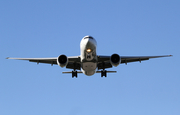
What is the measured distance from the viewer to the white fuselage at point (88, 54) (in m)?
25.0

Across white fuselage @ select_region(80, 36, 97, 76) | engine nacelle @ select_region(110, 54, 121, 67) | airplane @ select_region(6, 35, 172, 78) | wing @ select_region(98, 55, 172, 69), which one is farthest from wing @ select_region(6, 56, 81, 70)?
engine nacelle @ select_region(110, 54, 121, 67)

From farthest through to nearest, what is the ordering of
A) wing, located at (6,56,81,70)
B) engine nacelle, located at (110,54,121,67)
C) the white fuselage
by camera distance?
wing, located at (6,56,81,70)
engine nacelle, located at (110,54,121,67)
the white fuselage

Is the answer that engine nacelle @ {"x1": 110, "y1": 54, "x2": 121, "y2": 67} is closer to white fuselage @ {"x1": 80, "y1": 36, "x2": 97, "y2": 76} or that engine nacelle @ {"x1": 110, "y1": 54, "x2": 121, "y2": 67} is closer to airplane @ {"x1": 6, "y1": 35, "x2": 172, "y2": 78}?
airplane @ {"x1": 6, "y1": 35, "x2": 172, "y2": 78}

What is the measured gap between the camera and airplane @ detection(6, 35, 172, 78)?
25.5m

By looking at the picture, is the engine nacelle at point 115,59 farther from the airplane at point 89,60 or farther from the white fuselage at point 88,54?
the white fuselage at point 88,54

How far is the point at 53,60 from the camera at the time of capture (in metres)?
30.0

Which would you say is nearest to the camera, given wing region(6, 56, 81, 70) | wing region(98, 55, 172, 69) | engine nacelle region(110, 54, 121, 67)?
engine nacelle region(110, 54, 121, 67)

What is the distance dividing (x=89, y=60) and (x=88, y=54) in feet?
3.26

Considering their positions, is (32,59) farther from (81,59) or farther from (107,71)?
(107,71)

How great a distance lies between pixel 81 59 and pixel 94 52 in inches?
74.1

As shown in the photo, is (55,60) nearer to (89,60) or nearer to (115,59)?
(89,60)

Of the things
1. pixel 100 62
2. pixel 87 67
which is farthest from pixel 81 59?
pixel 100 62

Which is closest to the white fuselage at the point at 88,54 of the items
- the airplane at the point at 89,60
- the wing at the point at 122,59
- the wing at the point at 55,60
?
the airplane at the point at 89,60

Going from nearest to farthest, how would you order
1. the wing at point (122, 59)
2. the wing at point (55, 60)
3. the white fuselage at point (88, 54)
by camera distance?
the white fuselage at point (88, 54) < the wing at point (122, 59) < the wing at point (55, 60)
